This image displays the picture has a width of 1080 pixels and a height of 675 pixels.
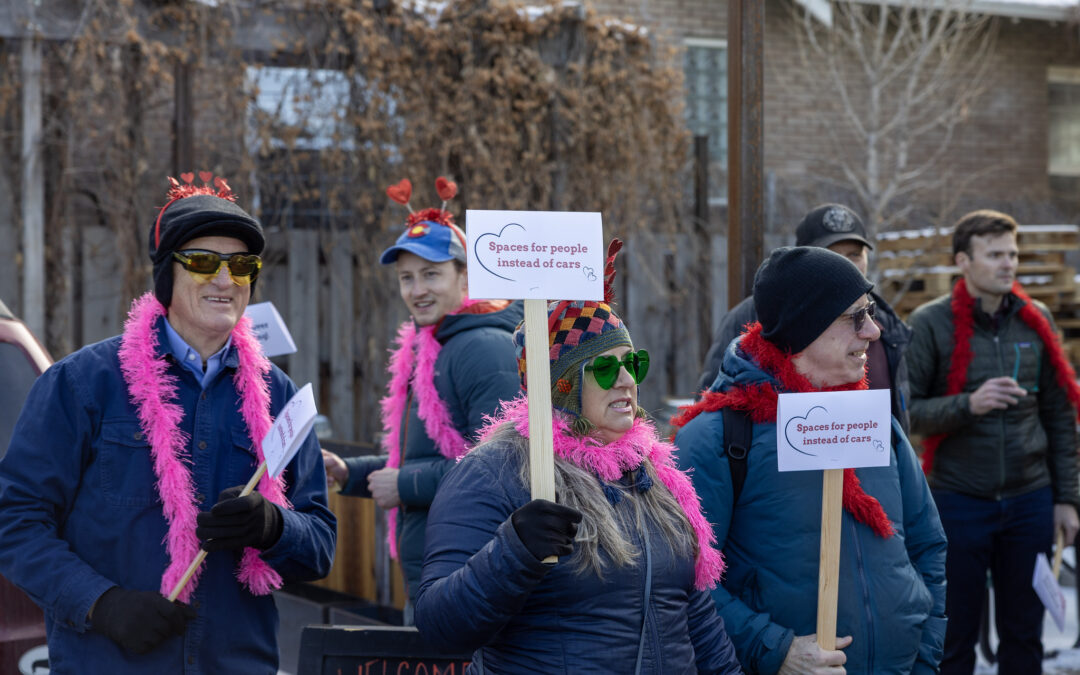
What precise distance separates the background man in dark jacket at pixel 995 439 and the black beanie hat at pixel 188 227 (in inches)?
137

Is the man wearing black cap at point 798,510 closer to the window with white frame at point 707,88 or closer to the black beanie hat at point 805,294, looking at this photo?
the black beanie hat at point 805,294

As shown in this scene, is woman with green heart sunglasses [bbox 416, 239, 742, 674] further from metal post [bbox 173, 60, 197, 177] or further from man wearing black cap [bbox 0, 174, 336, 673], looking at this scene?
metal post [bbox 173, 60, 197, 177]

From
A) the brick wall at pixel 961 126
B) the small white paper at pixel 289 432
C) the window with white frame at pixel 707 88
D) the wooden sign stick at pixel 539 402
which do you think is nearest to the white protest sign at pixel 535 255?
the wooden sign stick at pixel 539 402

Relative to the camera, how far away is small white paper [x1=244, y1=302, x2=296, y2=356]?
4.42 meters

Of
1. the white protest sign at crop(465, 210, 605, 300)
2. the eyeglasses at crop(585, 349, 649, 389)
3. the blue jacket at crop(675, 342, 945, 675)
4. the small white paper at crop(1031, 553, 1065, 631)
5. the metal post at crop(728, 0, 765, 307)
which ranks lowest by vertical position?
the small white paper at crop(1031, 553, 1065, 631)

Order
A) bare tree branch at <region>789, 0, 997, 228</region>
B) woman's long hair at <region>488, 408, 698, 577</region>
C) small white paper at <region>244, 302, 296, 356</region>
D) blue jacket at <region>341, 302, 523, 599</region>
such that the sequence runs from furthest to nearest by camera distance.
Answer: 1. bare tree branch at <region>789, 0, 997, 228</region>
2. small white paper at <region>244, 302, 296, 356</region>
3. blue jacket at <region>341, 302, 523, 599</region>
4. woman's long hair at <region>488, 408, 698, 577</region>

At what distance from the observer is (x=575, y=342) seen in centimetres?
255

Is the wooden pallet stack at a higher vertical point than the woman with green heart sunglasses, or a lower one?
higher

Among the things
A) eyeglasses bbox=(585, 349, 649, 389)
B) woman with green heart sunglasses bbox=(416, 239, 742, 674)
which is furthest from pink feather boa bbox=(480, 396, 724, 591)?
eyeglasses bbox=(585, 349, 649, 389)

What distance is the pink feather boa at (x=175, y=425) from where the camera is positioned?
2.75m

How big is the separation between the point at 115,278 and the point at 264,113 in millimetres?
1767

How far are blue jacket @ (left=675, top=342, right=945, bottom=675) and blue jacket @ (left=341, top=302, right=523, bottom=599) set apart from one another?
925mm

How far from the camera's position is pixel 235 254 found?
2.94 metres

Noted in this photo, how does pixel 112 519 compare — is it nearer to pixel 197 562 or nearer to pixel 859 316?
pixel 197 562
